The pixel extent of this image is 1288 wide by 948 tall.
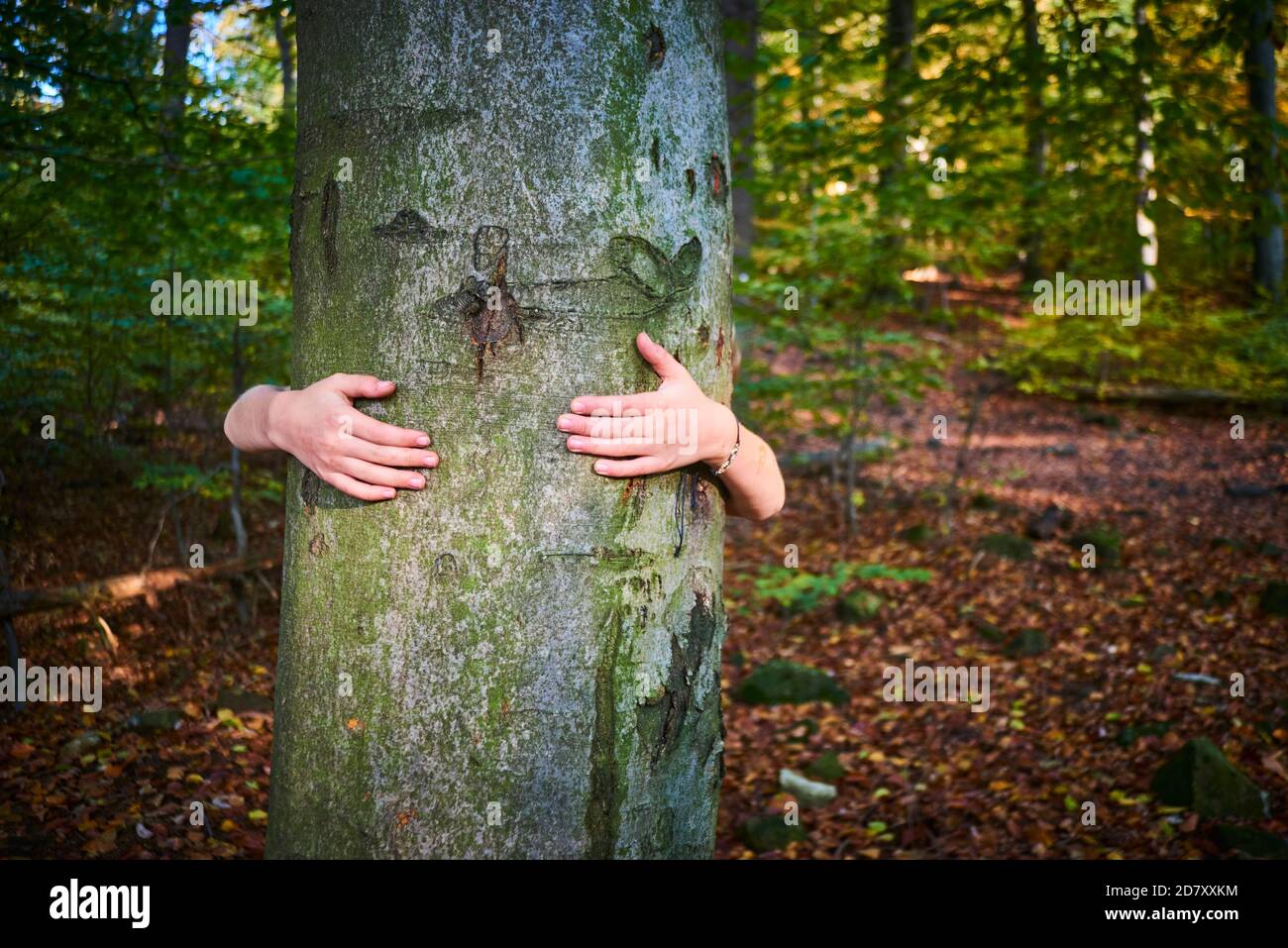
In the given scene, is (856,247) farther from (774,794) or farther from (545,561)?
(545,561)

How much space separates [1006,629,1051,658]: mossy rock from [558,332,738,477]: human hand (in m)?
5.43

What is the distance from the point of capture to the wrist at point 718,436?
156 cm

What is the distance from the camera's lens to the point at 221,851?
3.39 m

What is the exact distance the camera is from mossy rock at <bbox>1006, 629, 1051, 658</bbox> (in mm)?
6172

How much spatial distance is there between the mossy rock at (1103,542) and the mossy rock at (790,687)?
297 centimetres

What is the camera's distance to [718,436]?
1588 mm

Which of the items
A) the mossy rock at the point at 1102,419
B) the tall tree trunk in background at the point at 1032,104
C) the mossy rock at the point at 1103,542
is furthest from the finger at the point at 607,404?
the mossy rock at the point at 1102,419

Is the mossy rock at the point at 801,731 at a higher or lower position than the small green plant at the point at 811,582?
lower

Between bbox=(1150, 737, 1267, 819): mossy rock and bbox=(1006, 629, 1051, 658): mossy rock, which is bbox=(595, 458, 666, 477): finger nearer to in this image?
bbox=(1150, 737, 1267, 819): mossy rock

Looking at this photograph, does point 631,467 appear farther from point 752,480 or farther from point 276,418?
point 276,418

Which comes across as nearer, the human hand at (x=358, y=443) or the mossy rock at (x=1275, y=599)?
the human hand at (x=358, y=443)

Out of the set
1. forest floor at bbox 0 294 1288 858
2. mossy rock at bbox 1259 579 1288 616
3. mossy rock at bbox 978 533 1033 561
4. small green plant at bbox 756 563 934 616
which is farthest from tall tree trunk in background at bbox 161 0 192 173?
mossy rock at bbox 1259 579 1288 616

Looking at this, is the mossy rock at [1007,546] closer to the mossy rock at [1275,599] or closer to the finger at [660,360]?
the mossy rock at [1275,599]

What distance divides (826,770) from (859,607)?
2300 mm
